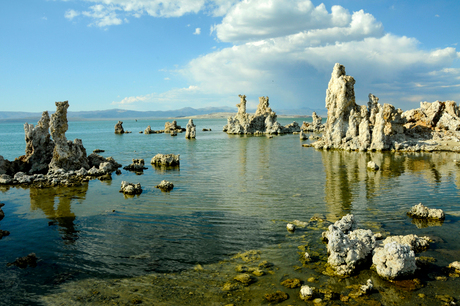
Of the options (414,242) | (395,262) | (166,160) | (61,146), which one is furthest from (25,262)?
(166,160)

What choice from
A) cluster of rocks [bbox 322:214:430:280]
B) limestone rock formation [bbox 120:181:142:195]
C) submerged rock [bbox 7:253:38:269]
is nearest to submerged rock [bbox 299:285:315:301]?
cluster of rocks [bbox 322:214:430:280]

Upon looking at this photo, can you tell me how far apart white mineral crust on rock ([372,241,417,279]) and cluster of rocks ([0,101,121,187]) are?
24987 millimetres

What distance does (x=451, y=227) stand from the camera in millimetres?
14367

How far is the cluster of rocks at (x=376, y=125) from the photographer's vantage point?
46.9 meters

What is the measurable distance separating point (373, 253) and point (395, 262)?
1263mm

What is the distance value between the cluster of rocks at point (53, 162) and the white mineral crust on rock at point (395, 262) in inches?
984

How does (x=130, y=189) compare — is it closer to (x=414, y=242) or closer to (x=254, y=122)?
(x=414, y=242)

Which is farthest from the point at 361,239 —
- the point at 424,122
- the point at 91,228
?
the point at 424,122

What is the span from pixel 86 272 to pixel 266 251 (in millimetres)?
7041

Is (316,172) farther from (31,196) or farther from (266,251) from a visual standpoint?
(31,196)

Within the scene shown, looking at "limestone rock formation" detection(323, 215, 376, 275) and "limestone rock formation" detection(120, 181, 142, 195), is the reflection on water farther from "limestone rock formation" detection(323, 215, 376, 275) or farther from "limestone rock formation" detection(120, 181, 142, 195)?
"limestone rock formation" detection(323, 215, 376, 275)

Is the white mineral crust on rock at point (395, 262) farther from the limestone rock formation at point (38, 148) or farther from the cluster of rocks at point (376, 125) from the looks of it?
the cluster of rocks at point (376, 125)

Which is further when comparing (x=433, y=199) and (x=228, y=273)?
(x=433, y=199)

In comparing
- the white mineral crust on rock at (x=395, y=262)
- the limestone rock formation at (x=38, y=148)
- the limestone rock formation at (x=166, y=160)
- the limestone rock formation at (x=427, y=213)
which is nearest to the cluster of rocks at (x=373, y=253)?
the white mineral crust on rock at (x=395, y=262)
